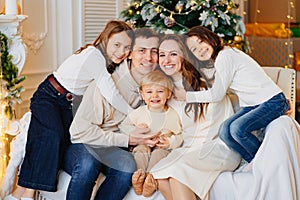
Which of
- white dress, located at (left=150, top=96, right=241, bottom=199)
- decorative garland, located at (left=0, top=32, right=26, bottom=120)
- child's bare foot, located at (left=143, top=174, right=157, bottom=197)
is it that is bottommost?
child's bare foot, located at (left=143, top=174, right=157, bottom=197)

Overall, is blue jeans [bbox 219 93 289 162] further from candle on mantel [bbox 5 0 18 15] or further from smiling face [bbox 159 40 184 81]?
candle on mantel [bbox 5 0 18 15]

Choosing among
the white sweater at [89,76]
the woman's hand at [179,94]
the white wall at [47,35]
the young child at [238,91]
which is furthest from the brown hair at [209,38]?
the white wall at [47,35]

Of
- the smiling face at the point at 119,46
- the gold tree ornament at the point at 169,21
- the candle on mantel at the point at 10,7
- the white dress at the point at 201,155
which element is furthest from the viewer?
the gold tree ornament at the point at 169,21

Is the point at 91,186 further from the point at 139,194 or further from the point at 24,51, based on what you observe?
the point at 24,51

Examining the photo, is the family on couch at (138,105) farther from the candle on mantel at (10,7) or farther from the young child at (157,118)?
the candle on mantel at (10,7)

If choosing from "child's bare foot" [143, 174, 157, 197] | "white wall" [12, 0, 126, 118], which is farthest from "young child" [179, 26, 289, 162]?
"white wall" [12, 0, 126, 118]

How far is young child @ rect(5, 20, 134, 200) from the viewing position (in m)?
2.69

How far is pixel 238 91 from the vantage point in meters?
2.72

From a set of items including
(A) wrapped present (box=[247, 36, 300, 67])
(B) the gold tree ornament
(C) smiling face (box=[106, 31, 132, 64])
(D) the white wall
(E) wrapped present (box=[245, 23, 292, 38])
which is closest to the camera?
(C) smiling face (box=[106, 31, 132, 64])

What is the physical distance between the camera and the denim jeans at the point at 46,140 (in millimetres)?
2680

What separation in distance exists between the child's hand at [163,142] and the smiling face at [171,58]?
31 cm

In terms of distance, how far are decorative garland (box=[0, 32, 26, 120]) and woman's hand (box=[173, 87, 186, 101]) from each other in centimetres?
100

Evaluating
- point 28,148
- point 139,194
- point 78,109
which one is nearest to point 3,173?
point 28,148

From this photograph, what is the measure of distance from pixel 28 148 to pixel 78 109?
0.32 meters
